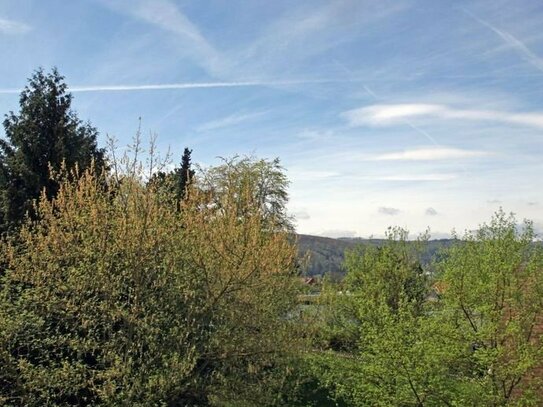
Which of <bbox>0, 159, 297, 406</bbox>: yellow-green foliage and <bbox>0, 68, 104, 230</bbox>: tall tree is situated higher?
<bbox>0, 68, 104, 230</bbox>: tall tree

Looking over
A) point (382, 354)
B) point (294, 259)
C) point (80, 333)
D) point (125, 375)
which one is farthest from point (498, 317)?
point (80, 333)

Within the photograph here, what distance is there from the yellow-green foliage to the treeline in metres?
0.04

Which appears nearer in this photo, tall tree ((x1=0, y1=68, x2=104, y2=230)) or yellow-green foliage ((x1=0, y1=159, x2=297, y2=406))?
yellow-green foliage ((x1=0, y1=159, x2=297, y2=406))

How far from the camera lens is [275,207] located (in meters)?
45.9

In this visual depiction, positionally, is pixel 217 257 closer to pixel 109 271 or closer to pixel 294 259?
pixel 109 271

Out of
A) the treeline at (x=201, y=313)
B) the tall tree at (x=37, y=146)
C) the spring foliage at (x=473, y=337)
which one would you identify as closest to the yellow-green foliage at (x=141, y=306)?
the treeline at (x=201, y=313)

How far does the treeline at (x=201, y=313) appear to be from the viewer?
462 inches

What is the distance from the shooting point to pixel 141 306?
12219 mm

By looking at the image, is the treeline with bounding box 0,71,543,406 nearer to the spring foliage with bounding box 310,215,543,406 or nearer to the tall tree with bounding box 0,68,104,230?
the spring foliage with bounding box 310,215,543,406

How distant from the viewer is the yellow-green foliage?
37.5 ft

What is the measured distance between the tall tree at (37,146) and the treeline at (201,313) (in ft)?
30.2

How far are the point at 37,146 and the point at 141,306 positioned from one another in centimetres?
1470

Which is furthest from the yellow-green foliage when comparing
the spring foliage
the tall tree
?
the tall tree

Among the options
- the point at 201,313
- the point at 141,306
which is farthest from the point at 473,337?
the point at 141,306
